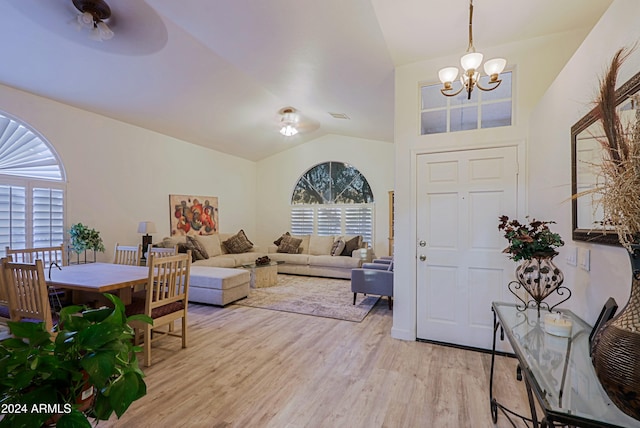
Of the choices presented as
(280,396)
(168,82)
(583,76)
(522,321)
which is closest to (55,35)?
(168,82)

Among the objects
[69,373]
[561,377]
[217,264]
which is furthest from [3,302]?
[561,377]

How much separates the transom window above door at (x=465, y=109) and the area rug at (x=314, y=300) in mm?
2593

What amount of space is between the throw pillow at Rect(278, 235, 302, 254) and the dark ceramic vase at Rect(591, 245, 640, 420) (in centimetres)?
650

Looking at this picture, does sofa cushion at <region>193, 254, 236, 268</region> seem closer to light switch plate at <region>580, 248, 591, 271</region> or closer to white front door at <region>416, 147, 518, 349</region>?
white front door at <region>416, 147, 518, 349</region>

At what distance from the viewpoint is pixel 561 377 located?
120 centimetres

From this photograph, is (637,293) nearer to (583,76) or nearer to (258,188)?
(583,76)

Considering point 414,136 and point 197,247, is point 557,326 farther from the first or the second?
point 197,247

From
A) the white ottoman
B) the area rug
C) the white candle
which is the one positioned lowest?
the area rug

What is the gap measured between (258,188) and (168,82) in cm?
459

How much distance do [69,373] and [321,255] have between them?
646 centimetres

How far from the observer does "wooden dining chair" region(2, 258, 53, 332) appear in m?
2.29

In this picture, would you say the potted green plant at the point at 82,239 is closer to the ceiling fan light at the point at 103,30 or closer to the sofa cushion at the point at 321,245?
the ceiling fan light at the point at 103,30

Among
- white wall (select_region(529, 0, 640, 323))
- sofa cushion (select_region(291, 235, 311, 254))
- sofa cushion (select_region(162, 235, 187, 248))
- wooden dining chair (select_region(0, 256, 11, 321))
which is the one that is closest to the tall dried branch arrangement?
white wall (select_region(529, 0, 640, 323))

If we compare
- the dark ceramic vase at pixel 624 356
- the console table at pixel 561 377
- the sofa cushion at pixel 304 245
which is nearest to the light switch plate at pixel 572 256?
the console table at pixel 561 377
